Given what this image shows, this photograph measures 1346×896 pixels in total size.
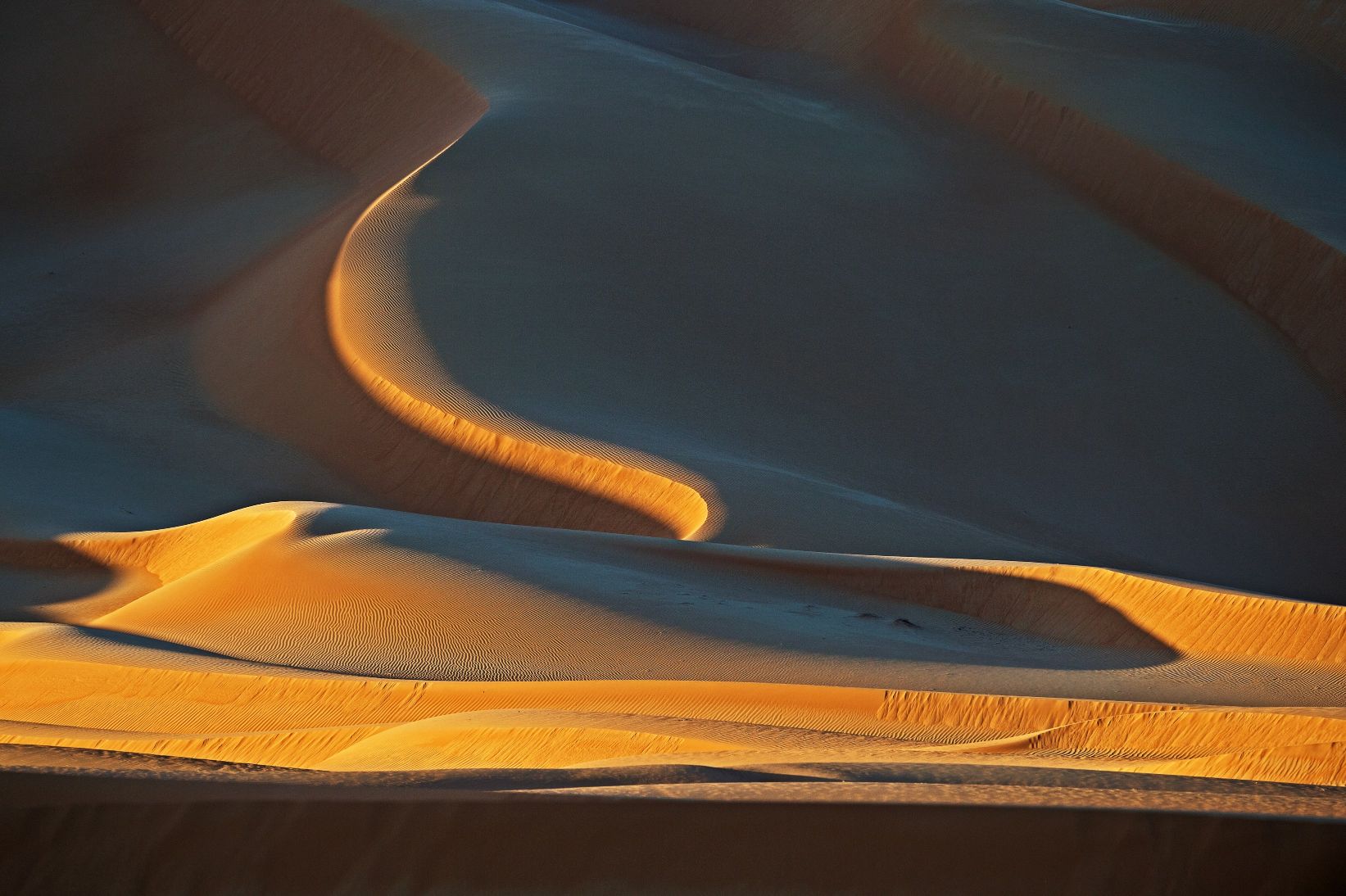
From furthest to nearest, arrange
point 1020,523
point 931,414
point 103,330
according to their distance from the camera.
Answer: point 103,330 < point 931,414 < point 1020,523

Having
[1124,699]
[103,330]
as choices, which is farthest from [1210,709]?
[103,330]

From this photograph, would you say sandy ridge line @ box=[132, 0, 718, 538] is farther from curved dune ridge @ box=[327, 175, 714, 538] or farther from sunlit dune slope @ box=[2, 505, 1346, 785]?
sunlit dune slope @ box=[2, 505, 1346, 785]

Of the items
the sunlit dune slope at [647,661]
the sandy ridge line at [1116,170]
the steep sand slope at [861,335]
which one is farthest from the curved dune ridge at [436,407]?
the sandy ridge line at [1116,170]

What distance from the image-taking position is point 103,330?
39.4 ft

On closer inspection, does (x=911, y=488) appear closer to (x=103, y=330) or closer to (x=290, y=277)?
(x=290, y=277)

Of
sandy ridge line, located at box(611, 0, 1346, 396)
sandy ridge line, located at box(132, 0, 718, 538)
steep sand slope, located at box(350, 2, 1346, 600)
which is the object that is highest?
sandy ridge line, located at box(611, 0, 1346, 396)

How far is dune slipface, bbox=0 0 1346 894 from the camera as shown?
7.60 ft

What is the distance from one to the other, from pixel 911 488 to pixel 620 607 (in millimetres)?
4674

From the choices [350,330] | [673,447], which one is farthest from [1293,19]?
[350,330]

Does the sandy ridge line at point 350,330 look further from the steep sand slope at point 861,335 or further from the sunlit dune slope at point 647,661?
the sunlit dune slope at point 647,661

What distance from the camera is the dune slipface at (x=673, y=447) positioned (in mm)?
2316

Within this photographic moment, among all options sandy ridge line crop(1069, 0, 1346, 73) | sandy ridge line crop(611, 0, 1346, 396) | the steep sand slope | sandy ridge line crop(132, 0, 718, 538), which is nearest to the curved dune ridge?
sandy ridge line crop(132, 0, 718, 538)

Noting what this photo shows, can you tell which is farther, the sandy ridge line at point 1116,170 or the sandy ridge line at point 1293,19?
the sandy ridge line at point 1293,19

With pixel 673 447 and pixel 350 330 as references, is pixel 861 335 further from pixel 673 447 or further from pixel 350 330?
pixel 350 330
